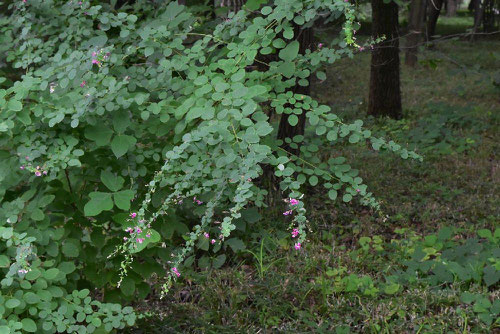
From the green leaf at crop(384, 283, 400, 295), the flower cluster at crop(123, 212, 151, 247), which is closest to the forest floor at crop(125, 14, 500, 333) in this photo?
the green leaf at crop(384, 283, 400, 295)

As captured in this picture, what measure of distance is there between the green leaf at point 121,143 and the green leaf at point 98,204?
0.72 feet

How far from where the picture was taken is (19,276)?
237 cm

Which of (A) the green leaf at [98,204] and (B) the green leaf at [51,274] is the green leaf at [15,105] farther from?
(B) the green leaf at [51,274]

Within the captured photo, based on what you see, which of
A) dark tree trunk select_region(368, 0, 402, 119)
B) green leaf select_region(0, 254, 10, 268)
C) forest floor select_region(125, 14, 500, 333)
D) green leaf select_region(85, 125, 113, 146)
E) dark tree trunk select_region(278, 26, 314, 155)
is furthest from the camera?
dark tree trunk select_region(368, 0, 402, 119)

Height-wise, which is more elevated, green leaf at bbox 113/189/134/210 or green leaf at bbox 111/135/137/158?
green leaf at bbox 111/135/137/158

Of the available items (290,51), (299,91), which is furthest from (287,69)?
(299,91)

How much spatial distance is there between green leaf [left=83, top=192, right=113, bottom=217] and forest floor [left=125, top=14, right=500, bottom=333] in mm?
923

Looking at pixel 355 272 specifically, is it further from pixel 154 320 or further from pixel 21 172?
pixel 21 172

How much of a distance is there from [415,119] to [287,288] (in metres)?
5.96

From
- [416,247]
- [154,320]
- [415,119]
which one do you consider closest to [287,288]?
[154,320]

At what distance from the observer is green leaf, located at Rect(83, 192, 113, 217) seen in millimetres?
2576

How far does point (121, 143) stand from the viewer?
2.67m

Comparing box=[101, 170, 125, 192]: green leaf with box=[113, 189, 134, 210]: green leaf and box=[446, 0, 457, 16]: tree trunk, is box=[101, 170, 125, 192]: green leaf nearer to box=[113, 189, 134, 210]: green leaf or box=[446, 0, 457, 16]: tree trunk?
box=[113, 189, 134, 210]: green leaf

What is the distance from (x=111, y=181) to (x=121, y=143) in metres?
0.20
